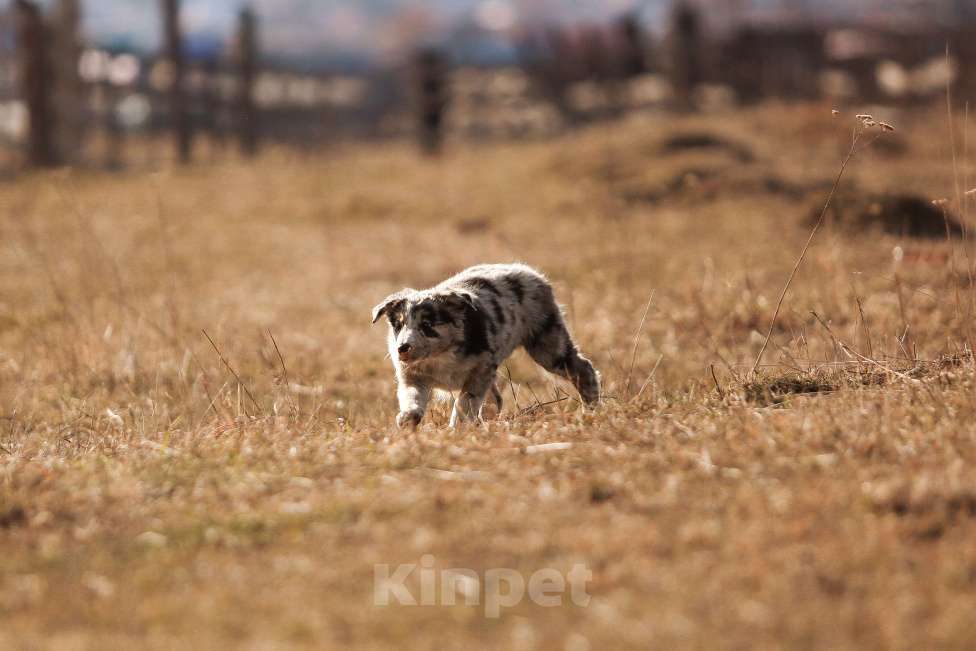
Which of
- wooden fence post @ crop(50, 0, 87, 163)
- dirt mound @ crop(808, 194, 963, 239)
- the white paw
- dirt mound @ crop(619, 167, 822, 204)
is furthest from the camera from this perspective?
wooden fence post @ crop(50, 0, 87, 163)

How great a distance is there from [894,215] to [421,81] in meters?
18.1

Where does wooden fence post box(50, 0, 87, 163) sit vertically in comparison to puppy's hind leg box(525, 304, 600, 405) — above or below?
above

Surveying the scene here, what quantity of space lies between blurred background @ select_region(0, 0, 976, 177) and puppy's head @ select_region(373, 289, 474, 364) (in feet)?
34.7

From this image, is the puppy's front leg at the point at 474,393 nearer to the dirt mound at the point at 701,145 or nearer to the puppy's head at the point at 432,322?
the puppy's head at the point at 432,322

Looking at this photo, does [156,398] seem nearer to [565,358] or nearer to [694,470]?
[565,358]

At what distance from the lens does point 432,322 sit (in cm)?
681

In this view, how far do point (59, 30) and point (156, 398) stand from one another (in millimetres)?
25091

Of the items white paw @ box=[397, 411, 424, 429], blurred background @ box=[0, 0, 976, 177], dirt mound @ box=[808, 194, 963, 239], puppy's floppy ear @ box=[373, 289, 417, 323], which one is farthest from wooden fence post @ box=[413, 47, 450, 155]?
white paw @ box=[397, 411, 424, 429]

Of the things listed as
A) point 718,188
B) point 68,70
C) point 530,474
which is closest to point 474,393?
point 530,474

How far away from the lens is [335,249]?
16156mm

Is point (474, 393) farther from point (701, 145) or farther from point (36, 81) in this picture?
point (36, 81)

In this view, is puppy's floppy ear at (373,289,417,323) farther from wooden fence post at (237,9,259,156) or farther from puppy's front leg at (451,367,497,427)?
wooden fence post at (237,9,259,156)

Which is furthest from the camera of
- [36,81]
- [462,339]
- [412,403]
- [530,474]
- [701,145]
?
[36,81]

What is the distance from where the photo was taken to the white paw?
651cm
